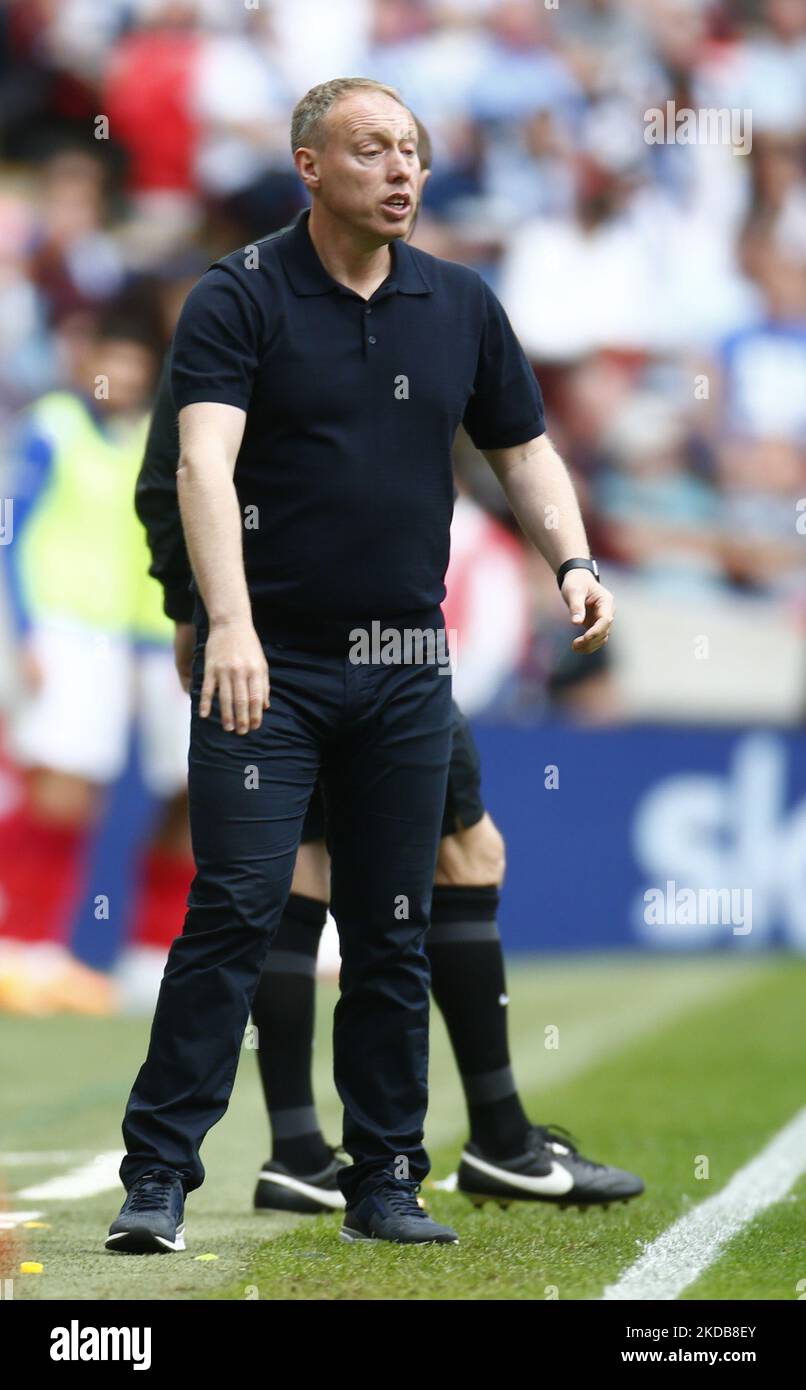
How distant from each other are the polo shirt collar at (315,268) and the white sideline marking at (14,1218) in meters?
1.93

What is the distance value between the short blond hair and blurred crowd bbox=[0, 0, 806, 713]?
7.42m

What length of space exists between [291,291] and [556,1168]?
6.42ft

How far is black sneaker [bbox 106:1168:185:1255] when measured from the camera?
3.85 metres

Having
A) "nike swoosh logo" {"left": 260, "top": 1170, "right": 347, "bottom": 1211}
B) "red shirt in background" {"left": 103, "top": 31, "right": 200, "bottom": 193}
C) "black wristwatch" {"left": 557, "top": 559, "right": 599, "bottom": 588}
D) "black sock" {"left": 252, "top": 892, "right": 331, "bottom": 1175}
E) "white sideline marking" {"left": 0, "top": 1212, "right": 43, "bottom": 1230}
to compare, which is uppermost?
"red shirt in background" {"left": 103, "top": 31, "right": 200, "bottom": 193}

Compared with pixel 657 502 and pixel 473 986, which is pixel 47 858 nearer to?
pixel 657 502

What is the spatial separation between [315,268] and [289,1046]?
171 centimetres

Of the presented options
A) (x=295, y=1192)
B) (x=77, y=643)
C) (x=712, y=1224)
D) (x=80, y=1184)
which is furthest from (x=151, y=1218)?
(x=77, y=643)

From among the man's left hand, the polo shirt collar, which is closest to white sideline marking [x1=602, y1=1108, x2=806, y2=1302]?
the man's left hand

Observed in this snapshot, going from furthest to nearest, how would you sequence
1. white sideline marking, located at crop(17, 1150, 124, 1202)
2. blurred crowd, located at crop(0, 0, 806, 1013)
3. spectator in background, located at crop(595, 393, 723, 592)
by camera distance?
spectator in background, located at crop(595, 393, 723, 592)
blurred crowd, located at crop(0, 0, 806, 1013)
white sideline marking, located at crop(17, 1150, 124, 1202)

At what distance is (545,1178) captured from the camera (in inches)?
187

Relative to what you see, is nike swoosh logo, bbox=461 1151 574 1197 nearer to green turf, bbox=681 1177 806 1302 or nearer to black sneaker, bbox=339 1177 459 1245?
green turf, bbox=681 1177 806 1302

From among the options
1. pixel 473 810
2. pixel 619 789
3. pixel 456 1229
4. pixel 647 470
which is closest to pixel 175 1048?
pixel 456 1229

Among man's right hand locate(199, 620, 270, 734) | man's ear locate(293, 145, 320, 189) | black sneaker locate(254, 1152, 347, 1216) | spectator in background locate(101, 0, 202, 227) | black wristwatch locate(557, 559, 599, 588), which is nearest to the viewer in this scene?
man's right hand locate(199, 620, 270, 734)

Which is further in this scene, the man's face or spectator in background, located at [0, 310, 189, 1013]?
spectator in background, located at [0, 310, 189, 1013]
